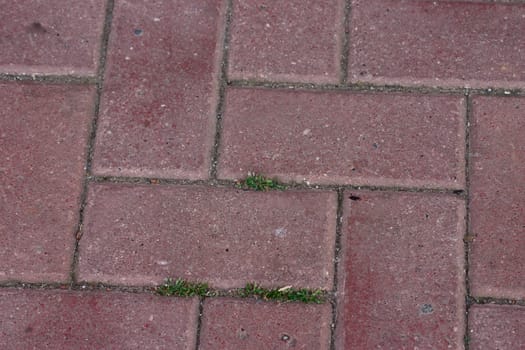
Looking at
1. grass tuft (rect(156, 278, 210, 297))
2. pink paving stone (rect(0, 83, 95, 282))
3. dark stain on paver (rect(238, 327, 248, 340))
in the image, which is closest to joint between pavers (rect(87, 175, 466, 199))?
pink paving stone (rect(0, 83, 95, 282))

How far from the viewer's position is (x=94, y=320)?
190 centimetres

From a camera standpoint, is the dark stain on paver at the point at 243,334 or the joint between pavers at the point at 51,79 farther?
the joint between pavers at the point at 51,79

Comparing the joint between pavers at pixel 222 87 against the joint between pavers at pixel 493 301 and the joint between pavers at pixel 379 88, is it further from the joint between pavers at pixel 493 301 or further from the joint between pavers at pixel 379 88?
the joint between pavers at pixel 493 301

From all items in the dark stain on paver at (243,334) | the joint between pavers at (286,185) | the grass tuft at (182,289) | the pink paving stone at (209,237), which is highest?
the joint between pavers at (286,185)

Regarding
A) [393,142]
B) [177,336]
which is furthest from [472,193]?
[177,336]

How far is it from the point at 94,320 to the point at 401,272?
98 cm

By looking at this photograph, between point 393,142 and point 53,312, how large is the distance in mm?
1206

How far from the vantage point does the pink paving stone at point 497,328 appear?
1872 millimetres

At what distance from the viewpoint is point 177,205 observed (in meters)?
1.93

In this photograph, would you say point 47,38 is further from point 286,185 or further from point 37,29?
point 286,185

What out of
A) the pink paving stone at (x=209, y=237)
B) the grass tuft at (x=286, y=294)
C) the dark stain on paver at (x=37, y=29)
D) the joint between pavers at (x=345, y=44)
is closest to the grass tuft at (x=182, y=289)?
the pink paving stone at (x=209, y=237)

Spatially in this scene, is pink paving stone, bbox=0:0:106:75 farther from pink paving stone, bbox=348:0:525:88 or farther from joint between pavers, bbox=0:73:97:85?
pink paving stone, bbox=348:0:525:88

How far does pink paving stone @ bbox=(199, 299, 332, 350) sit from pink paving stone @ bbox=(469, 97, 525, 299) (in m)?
0.50

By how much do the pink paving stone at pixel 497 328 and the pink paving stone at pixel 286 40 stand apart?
2.88 ft
